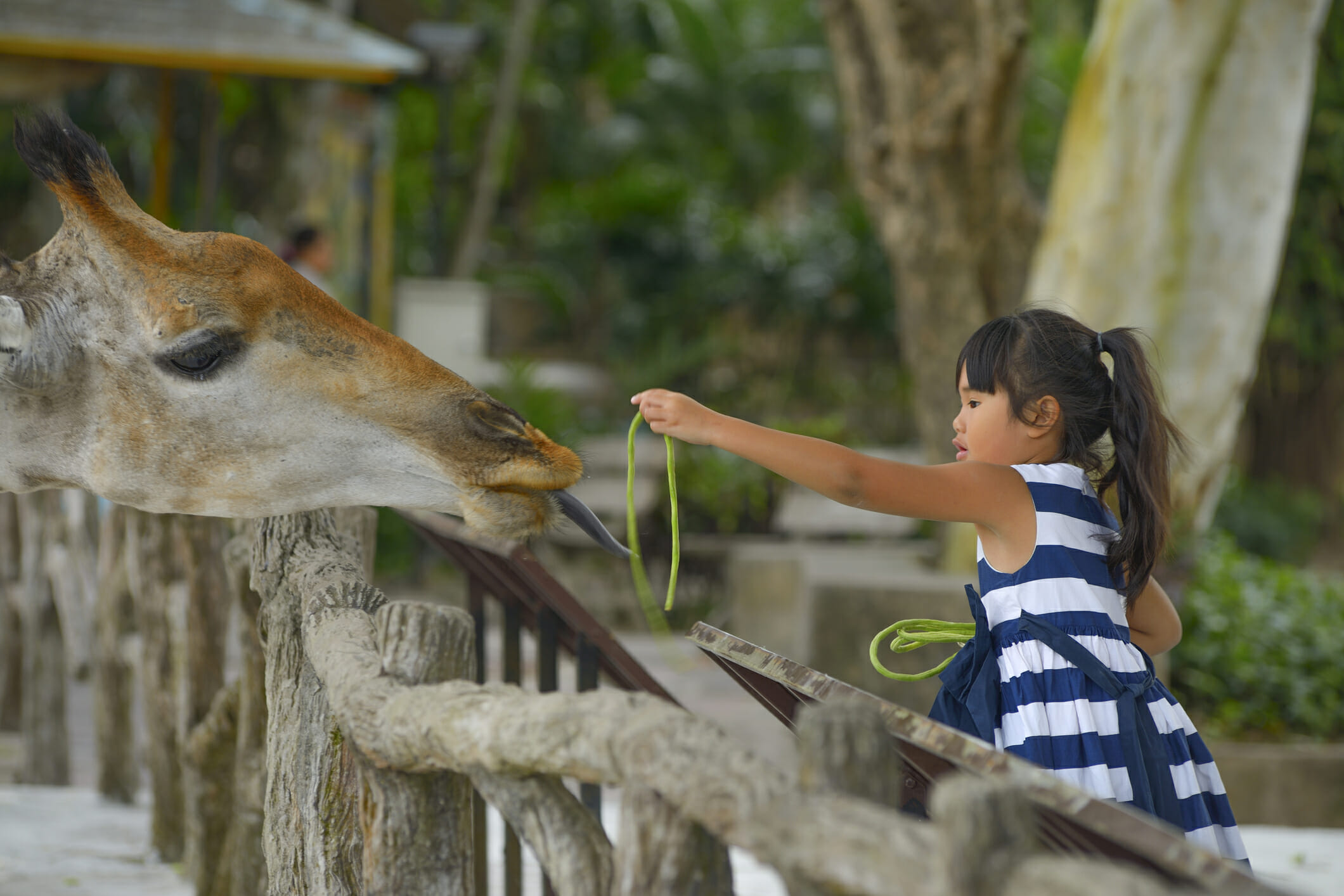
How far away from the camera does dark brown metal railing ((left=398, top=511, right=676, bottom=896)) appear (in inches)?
88.4

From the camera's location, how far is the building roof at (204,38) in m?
6.40

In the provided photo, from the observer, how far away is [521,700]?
130 centimetres

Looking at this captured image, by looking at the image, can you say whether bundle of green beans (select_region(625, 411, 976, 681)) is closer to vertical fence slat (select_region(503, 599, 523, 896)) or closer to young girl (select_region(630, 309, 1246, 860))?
young girl (select_region(630, 309, 1246, 860))

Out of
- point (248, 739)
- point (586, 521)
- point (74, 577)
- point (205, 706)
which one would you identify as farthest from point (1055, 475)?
point (74, 577)

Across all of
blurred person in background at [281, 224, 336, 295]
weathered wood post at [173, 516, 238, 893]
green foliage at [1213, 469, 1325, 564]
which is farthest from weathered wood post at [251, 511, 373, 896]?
green foliage at [1213, 469, 1325, 564]

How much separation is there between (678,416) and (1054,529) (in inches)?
24.2

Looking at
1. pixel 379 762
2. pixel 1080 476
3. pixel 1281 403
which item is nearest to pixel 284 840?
pixel 379 762

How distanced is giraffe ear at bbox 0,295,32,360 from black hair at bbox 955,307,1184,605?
4.88ft

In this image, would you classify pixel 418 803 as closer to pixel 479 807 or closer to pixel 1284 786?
pixel 479 807

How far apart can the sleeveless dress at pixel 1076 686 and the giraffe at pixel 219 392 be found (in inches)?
24.3

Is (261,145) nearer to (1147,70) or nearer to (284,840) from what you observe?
(1147,70)

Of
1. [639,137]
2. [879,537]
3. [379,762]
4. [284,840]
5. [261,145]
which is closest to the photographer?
[379,762]

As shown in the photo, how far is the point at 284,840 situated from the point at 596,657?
2.06 ft

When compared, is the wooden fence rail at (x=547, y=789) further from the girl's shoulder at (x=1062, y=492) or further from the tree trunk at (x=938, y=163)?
the tree trunk at (x=938, y=163)
